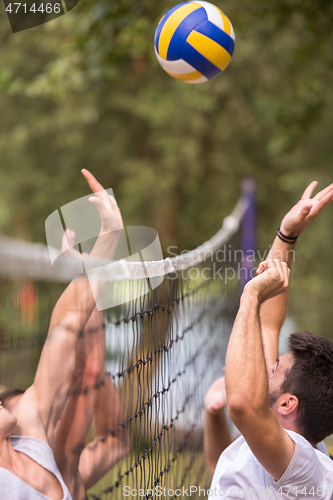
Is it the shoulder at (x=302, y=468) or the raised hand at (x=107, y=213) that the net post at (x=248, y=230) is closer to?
the raised hand at (x=107, y=213)

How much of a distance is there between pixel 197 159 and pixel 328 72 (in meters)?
2.88

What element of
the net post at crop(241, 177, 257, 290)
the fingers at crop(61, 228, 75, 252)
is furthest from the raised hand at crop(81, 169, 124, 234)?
the net post at crop(241, 177, 257, 290)

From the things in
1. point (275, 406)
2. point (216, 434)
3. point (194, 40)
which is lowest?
point (216, 434)

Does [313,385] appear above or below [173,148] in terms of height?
below

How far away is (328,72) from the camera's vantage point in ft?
25.3

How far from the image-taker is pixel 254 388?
4.20ft

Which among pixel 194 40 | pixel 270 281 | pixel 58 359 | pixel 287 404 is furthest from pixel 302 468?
pixel 194 40

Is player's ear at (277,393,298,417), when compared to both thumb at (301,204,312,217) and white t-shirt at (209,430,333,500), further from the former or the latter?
thumb at (301,204,312,217)

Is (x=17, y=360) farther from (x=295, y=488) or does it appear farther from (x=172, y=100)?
(x=172, y=100)

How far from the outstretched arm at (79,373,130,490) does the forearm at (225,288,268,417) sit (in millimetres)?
797

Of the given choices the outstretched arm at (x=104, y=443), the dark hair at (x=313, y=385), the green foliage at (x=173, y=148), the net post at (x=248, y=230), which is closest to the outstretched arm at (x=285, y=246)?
the dark hair at (x=313, y=385)

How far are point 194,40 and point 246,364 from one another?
2.37 m

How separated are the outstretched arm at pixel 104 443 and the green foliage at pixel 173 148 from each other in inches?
262

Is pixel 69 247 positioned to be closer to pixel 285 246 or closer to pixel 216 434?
pixel 285 246
